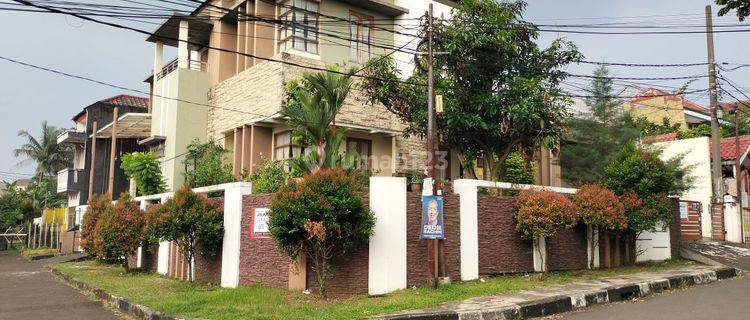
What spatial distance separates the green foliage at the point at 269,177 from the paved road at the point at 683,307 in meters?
6.86

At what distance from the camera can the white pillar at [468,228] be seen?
11.4m

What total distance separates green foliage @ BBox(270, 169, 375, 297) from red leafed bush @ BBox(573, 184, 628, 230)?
543cm

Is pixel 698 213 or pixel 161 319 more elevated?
pixel 698 213

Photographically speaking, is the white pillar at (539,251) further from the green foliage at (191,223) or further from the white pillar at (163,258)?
the white pillar at (163,258)

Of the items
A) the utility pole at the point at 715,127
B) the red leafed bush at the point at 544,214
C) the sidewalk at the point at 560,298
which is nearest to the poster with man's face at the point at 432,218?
the sidewalk at the point at 560,298

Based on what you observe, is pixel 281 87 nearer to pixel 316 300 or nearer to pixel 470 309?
pixel 316 300

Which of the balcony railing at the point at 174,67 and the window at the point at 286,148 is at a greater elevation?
the balcony railing at the point at 174,67

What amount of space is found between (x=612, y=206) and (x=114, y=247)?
40.7ft

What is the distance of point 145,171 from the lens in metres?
17.8

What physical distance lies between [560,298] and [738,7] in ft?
19.6

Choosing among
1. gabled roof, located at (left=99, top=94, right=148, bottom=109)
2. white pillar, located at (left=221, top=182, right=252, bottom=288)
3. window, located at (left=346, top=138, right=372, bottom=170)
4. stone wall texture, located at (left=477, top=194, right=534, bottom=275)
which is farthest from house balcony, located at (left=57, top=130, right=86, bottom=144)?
stone wall texture, located at (left=477, top=194, right=534, bottom=275)

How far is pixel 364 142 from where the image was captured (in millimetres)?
18391

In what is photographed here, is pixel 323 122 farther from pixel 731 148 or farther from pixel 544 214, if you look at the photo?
pixel 731 148

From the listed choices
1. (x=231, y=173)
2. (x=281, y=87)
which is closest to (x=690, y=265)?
(x=281, y=87)
